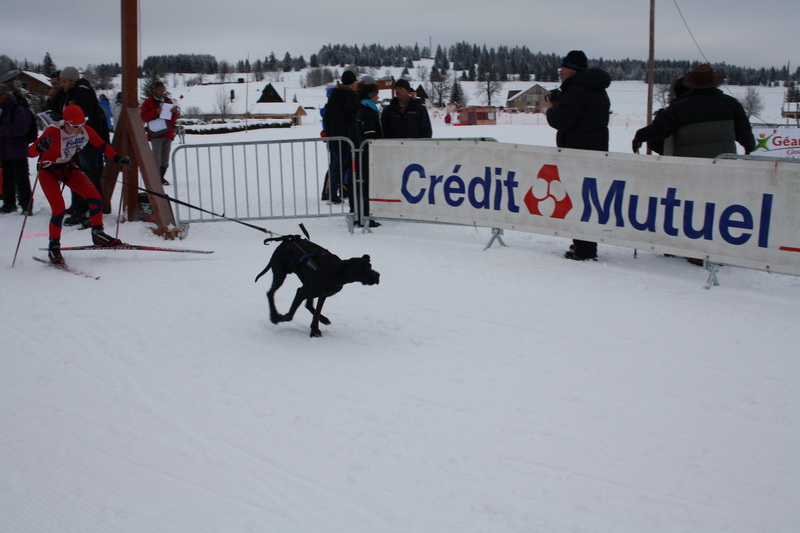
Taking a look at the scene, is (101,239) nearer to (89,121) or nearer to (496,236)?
(89,121)

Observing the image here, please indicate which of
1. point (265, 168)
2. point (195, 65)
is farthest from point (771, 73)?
point (265, 168)

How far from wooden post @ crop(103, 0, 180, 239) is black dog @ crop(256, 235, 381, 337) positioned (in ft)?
13.8

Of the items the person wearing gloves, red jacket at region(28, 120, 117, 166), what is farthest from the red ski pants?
red jacket at region(28, 120, 117, 166)

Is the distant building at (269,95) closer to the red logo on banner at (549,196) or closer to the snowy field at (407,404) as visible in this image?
the red logo on banner at (549,196)

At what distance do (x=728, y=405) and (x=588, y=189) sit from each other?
3.66 meters

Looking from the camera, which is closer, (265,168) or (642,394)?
(642,394)

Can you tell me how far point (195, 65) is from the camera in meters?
190

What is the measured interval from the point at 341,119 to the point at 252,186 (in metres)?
2.99

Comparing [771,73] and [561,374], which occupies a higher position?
[771,73]

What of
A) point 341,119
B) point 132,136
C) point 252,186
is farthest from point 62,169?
point 252,186

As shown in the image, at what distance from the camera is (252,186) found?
12.5 m

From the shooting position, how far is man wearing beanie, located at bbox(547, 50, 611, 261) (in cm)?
759

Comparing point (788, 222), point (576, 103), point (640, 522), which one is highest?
point (576, 103)

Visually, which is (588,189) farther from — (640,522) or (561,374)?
(640,522)
